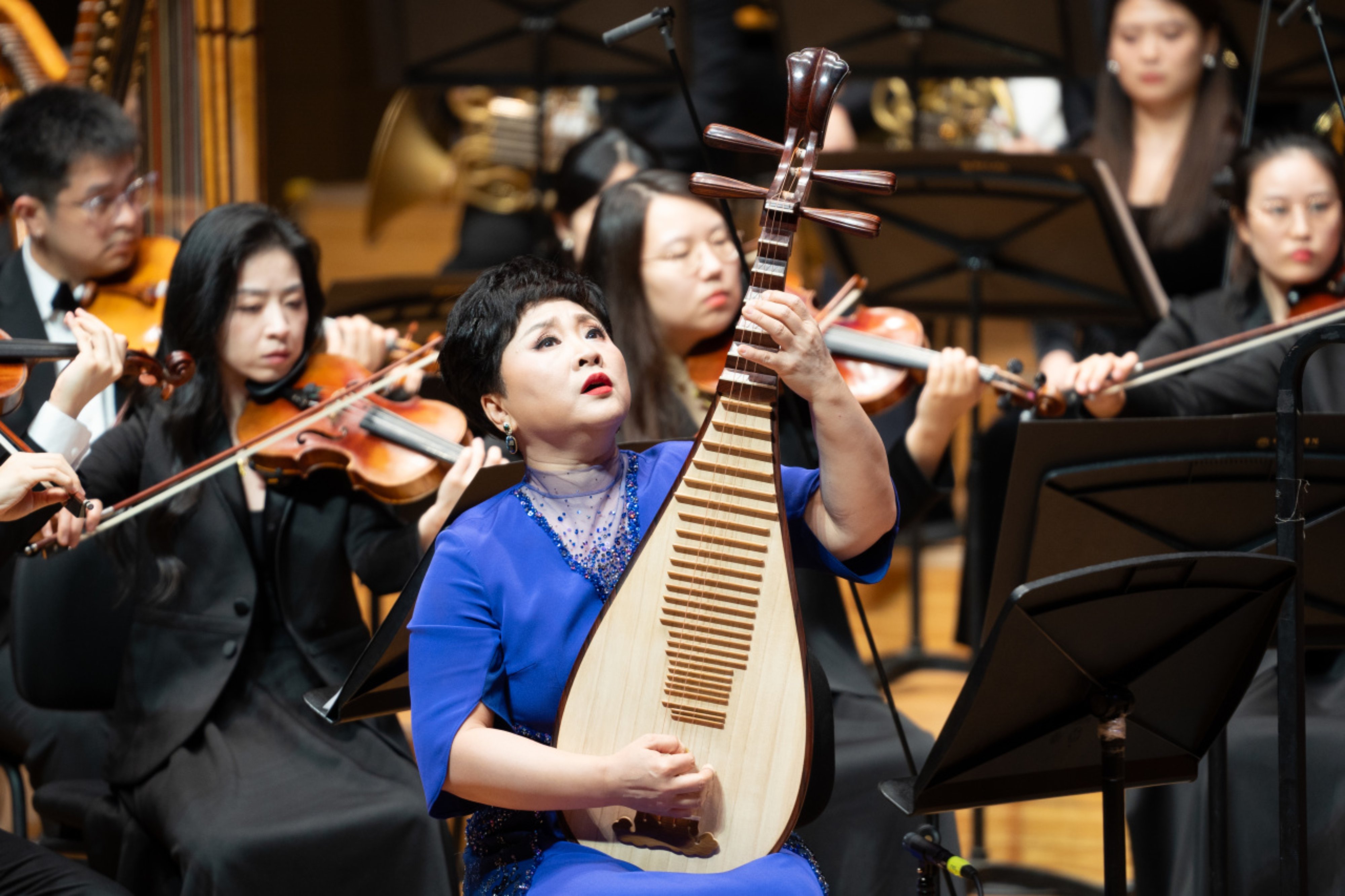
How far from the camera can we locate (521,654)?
1515 millimetres

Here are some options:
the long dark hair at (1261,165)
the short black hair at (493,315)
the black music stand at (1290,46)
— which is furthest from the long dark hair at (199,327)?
the black music stand at (1290,46)

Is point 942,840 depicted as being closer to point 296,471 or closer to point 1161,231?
point 296,471

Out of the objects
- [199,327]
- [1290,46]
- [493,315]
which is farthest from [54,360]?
[1290,46]

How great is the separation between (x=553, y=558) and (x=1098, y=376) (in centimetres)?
127

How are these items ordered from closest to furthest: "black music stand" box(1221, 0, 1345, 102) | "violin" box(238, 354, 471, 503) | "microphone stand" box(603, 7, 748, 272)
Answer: "microphone stand" box(603, 7, 748, 272), "violin" box(238, 354, 471, 503), "black music stand" box(1221, 0, 1345, 102)

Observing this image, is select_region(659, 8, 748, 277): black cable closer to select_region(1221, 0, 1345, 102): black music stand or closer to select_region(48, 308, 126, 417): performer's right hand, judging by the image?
select_region(48, 308, 126, 417): performer's right hand

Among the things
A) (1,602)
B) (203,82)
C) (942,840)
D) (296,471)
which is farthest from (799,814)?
(203,82)

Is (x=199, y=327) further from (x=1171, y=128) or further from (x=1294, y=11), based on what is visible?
(x=1171, y=128)

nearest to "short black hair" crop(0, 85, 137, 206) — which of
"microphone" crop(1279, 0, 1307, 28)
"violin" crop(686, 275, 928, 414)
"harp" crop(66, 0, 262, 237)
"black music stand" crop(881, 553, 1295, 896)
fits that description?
"harp" crop(66, 0, 262, 237)

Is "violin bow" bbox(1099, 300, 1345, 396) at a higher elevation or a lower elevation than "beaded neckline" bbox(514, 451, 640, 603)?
higher

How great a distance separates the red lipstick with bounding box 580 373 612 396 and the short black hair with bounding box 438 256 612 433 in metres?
0.11

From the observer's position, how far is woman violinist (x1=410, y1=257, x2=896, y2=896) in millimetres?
1396

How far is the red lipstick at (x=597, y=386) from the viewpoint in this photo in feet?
5.03

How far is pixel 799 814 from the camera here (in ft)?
4.77
